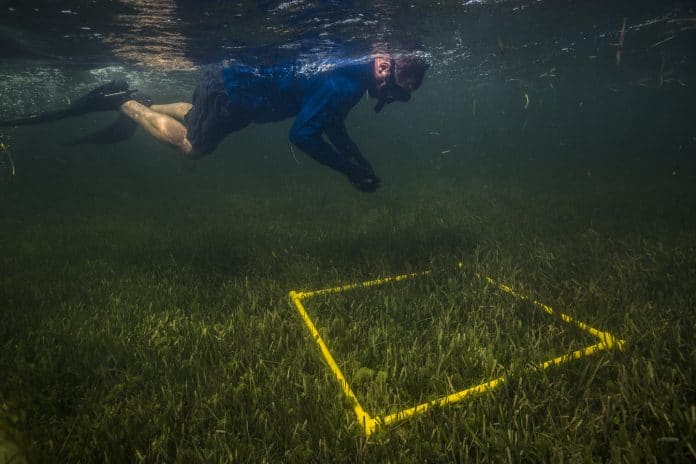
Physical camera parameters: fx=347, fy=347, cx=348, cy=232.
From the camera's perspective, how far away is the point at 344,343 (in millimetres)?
3467

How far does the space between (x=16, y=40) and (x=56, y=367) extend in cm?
1409

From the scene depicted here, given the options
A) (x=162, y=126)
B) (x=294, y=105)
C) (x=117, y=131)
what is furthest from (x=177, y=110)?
(x=294, y=105)

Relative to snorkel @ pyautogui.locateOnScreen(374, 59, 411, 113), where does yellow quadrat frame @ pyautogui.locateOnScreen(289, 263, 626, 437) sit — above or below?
below

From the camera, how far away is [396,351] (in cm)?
319

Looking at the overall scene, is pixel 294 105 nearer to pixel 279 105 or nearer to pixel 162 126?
pixel 279 105

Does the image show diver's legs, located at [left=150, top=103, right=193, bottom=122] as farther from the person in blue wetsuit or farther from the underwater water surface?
the underwater water surface

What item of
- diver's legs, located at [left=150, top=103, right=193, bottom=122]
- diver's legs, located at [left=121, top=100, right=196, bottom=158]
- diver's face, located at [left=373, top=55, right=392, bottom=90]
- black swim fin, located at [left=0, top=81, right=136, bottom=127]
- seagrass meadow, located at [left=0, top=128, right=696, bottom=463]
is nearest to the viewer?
seagrass meadow, located at [left=0, top=128, right=696, bottom=463]

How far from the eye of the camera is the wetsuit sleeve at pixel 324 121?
204 inches

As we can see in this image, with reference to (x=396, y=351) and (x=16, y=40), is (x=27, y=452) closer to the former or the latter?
(x=396, y=351)

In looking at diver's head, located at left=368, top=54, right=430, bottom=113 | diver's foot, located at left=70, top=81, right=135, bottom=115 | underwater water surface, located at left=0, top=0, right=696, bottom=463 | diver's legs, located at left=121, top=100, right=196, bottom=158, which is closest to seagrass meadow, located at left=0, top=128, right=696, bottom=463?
underwater water surface, located at left=0, top=0, right=696, bottom=463

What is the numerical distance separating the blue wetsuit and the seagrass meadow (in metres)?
1.87

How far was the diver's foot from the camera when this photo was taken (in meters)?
8.48

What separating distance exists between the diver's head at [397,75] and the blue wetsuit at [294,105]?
0.65ft

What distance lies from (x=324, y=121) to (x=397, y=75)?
1682mm
